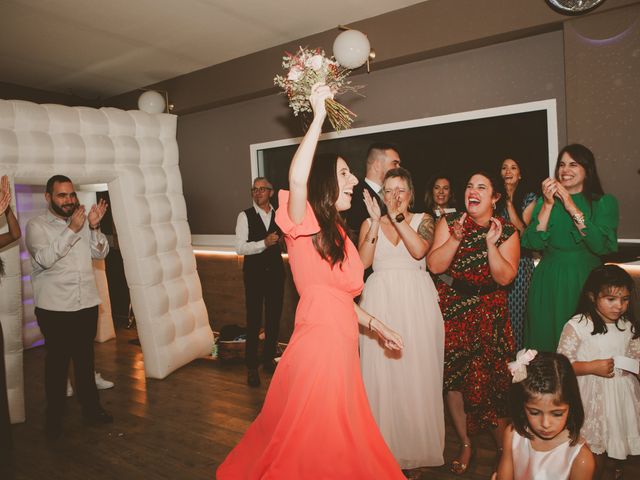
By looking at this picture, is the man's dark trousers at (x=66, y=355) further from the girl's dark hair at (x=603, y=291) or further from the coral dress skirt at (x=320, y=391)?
the girl's dark hair at (x=603, y=291)

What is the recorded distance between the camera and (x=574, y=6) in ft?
10.8

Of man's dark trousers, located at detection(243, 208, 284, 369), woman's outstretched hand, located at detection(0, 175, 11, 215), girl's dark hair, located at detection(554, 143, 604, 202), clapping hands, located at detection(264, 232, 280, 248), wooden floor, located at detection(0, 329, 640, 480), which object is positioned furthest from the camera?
man's dark trousers, located at detection(243, 208, 284, 369)

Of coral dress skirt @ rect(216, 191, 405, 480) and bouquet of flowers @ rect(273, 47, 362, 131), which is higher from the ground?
bouquet of flowers @ rect(273, 47, 362, 131)

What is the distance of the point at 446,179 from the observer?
4.20 meters

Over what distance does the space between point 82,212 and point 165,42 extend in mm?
2205

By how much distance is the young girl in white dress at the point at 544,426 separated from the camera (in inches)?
66.9

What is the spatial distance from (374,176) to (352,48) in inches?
51.5

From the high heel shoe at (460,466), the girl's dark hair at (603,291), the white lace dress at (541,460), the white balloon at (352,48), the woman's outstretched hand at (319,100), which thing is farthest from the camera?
the white balloon at (352,48)

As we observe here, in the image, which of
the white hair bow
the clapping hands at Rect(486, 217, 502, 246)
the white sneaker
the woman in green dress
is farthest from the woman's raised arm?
the white sneaker

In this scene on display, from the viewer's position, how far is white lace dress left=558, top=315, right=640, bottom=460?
89.6 inches

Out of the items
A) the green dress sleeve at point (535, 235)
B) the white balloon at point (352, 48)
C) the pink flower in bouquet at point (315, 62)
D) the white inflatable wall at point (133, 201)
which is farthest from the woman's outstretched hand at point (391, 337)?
the white inflatable wall at point (133, 201)

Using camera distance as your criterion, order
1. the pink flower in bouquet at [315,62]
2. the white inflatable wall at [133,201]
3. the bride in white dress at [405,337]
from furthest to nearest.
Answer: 1. the white inflatable wall at [133,201]
2. the bride in white dress at [405,337]
3. the pink flower in bouquet at [315,62]

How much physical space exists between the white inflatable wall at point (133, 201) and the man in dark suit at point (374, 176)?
2264 mm

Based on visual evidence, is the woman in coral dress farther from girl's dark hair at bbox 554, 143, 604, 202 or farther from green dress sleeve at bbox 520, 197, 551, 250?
girl's dark hair at bbox 554, 143, 604, 202
